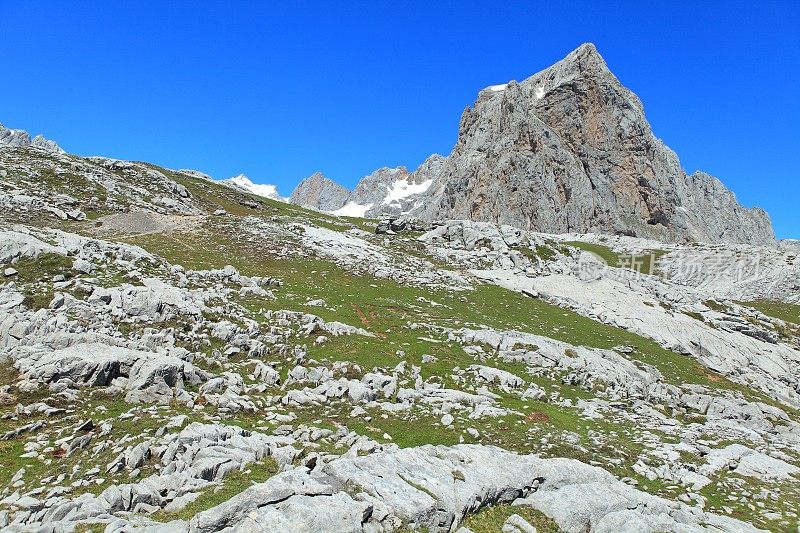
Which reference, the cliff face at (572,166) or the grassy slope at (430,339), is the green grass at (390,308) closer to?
the grassy slope at (430,339)

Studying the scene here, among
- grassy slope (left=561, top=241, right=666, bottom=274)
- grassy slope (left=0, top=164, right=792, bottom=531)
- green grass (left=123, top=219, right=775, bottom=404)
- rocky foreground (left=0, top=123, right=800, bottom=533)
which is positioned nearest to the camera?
Answer: rocky foreground (left=0, top=123, right=800, bottom=533)

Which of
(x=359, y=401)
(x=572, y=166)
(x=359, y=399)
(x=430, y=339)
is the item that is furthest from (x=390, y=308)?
(x=572, y=166)

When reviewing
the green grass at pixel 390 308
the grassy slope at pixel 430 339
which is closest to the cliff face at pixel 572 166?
the grassy slope at pixel 430 339

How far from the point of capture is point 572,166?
16775cm

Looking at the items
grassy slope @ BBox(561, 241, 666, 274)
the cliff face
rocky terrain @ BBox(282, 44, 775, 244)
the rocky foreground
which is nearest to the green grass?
the rocky foreground

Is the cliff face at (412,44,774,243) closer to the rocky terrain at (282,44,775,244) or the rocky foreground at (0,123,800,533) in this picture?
the rocky terrain at (282,44,775,244)

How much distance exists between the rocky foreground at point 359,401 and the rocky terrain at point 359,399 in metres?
0.10

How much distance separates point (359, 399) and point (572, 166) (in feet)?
548

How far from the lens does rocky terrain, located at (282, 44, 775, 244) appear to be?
163 metres

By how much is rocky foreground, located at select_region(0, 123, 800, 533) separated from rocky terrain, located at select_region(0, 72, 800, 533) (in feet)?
0.33

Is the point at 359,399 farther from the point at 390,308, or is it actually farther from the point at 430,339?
the point at 390,308

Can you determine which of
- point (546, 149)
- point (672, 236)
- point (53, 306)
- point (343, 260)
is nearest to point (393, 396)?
point (53, 306)

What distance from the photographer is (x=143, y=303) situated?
26656 mm

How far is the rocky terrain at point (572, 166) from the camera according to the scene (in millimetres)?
162875
